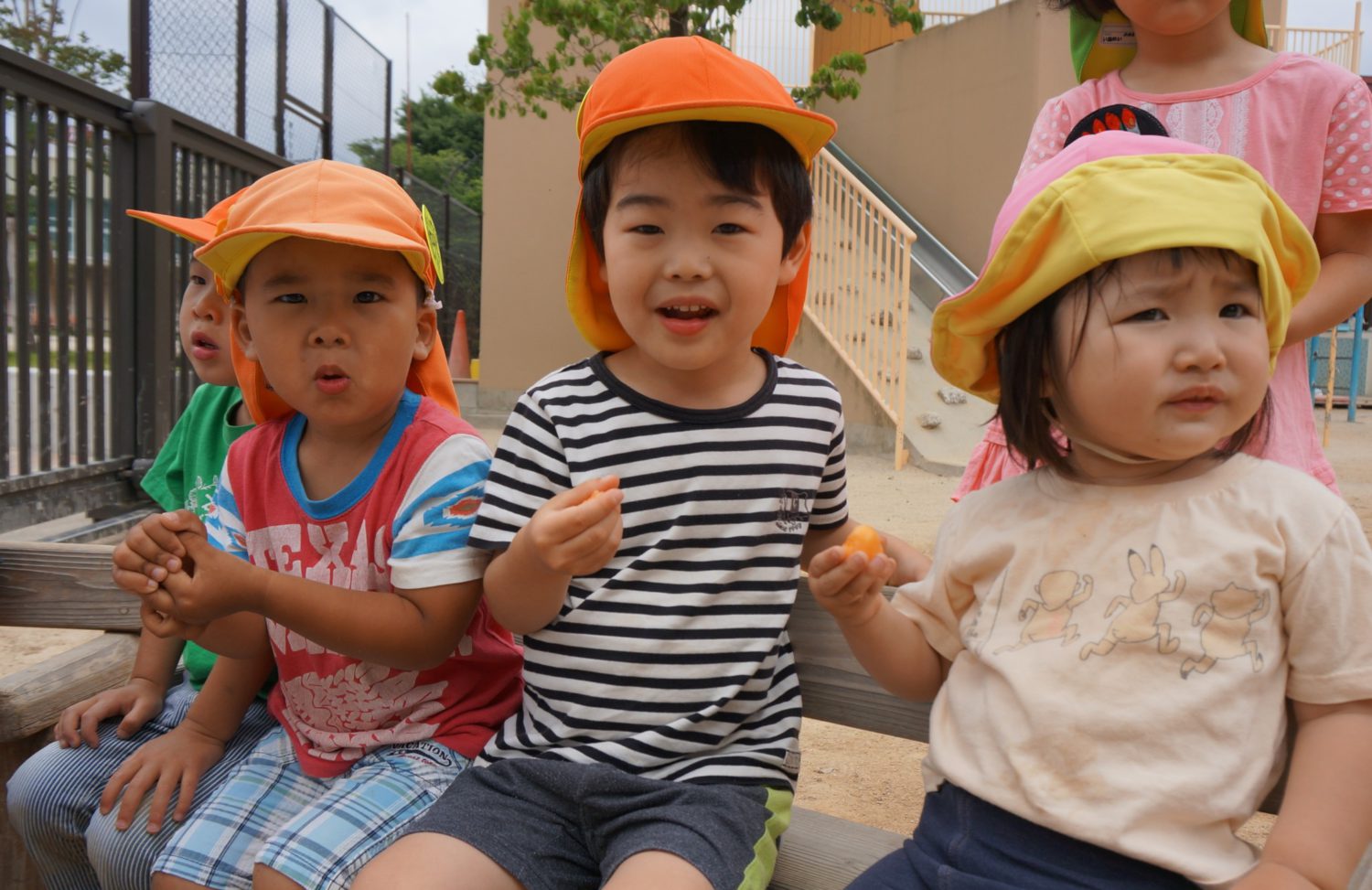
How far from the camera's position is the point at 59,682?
6.96 feet

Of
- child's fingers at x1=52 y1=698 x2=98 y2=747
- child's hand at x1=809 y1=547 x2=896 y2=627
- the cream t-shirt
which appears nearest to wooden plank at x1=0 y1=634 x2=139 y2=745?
child's fingers at x1=52 y1=698 x2=98 y2=747

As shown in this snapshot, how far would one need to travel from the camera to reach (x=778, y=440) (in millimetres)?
1652

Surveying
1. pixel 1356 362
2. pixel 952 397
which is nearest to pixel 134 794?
pixel 952 397

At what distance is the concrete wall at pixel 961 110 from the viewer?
12.0 m

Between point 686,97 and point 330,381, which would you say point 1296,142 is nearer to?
point 686,97

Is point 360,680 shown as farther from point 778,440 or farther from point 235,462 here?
point 778,440

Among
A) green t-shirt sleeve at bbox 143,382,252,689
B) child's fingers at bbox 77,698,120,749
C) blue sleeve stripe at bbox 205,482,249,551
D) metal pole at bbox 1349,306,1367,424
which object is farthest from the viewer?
metal pole at bbox 1349,306,1367,424

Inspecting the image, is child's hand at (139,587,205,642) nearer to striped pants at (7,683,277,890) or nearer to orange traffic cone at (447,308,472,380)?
striped pants at (7,683,277,890)

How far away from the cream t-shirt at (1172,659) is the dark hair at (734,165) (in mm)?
634

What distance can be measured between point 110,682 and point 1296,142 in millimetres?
2444

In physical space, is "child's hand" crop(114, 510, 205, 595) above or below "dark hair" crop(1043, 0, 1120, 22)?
below

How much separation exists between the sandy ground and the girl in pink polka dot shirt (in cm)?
169

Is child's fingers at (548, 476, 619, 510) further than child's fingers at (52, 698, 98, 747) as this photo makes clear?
No

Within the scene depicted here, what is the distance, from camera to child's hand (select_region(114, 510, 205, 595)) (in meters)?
1.50
